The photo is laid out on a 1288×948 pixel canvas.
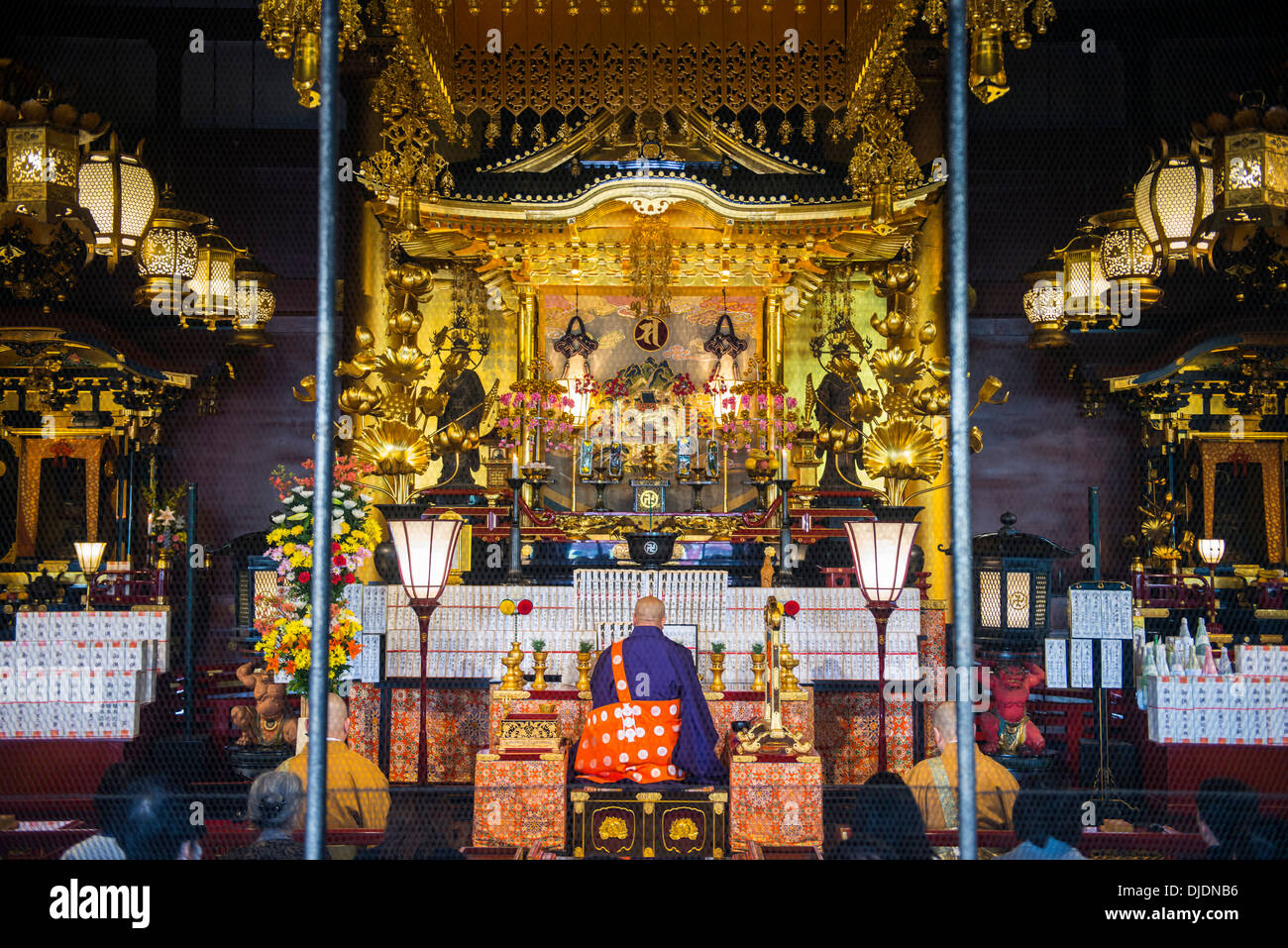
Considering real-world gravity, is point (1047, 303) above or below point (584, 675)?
above

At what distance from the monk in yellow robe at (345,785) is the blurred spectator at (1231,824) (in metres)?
2.94

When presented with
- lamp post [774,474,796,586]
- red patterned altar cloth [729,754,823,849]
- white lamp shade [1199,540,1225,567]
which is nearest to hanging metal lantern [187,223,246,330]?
lamp post [774,474,796,586]

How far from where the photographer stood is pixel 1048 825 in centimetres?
350

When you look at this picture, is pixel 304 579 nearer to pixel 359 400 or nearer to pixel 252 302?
pixel 359 400

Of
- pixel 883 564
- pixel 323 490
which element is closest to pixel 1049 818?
Answer: pixel 883 564

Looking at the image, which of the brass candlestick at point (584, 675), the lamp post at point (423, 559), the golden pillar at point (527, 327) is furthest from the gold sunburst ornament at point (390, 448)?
the brass candlestick at point (584, 675)

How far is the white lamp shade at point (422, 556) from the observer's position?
486cm

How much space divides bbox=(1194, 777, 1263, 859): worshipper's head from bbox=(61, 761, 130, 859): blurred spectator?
374 cm

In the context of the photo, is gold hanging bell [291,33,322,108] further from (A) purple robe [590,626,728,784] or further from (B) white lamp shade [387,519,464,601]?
(A) purple robe [590,626,728,784]

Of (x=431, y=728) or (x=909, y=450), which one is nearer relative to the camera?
(x=431, y=728)

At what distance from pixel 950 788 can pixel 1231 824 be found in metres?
0.94
